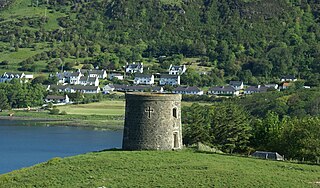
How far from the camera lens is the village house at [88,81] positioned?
109 m

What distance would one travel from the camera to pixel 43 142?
194 feet

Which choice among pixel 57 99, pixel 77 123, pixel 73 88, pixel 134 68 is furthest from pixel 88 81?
pixel 77 123

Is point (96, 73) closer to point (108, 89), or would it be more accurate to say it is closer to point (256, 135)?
point (108, 89)

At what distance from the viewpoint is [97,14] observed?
15825 centimetres

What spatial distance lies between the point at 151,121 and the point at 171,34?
12291 centimetres

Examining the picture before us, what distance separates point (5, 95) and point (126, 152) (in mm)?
72838

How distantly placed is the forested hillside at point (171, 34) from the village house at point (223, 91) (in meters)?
11.3

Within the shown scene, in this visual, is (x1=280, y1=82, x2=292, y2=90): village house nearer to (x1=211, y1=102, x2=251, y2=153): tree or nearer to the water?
the water

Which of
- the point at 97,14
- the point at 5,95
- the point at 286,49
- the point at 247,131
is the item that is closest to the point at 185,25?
the point at 97,14

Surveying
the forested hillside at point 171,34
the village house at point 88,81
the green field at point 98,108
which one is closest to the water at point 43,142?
the green field at point 98,108

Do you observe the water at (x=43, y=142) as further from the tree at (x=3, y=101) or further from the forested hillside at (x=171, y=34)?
the forested hillside at (x=171, y=34)

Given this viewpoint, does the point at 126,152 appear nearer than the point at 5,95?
Yes

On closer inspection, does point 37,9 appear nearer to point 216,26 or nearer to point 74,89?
point 216,26

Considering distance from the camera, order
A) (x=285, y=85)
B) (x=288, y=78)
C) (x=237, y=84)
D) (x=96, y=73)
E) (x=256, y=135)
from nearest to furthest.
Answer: (x=256, y=135) → (x=285, y=85) → (x=237, y=84) → (x=288, y=78) → (x=96, y=73)
